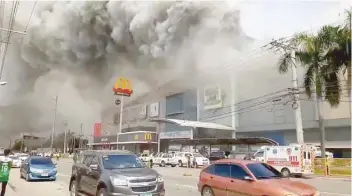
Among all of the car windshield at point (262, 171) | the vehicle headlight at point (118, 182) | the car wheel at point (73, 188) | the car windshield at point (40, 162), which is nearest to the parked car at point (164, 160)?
the car windshield at point (40, 162)

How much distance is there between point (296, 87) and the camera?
27.9 m

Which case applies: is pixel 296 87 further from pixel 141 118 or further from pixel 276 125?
pixel 141 118

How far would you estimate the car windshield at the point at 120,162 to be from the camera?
948 cm

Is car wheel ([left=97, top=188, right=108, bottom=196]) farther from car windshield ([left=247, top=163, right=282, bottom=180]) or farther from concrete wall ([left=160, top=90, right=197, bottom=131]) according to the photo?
concrete wall ([left=160, top=90, right=197, bottom=131])

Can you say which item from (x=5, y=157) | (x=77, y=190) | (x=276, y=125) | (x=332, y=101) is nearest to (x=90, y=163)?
(x=77, y=190)

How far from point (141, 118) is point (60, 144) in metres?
54.1

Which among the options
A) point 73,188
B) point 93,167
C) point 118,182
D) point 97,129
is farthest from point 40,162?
point 97,129

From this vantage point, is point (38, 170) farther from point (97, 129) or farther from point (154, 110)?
point (97, 129)

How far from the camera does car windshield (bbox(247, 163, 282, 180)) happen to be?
9039 mm

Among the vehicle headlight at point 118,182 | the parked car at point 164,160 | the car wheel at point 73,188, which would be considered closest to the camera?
the vehicle headlight at point 118,182

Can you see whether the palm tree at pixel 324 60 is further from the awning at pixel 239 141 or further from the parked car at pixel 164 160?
the parked car at pixel 164 160

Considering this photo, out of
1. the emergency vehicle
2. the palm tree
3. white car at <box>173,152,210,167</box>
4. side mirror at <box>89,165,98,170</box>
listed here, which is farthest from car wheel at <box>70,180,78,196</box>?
white car at <box>173,152,210,167</box>

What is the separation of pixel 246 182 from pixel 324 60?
19.3 meters

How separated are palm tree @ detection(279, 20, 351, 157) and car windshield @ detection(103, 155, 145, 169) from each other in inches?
667
